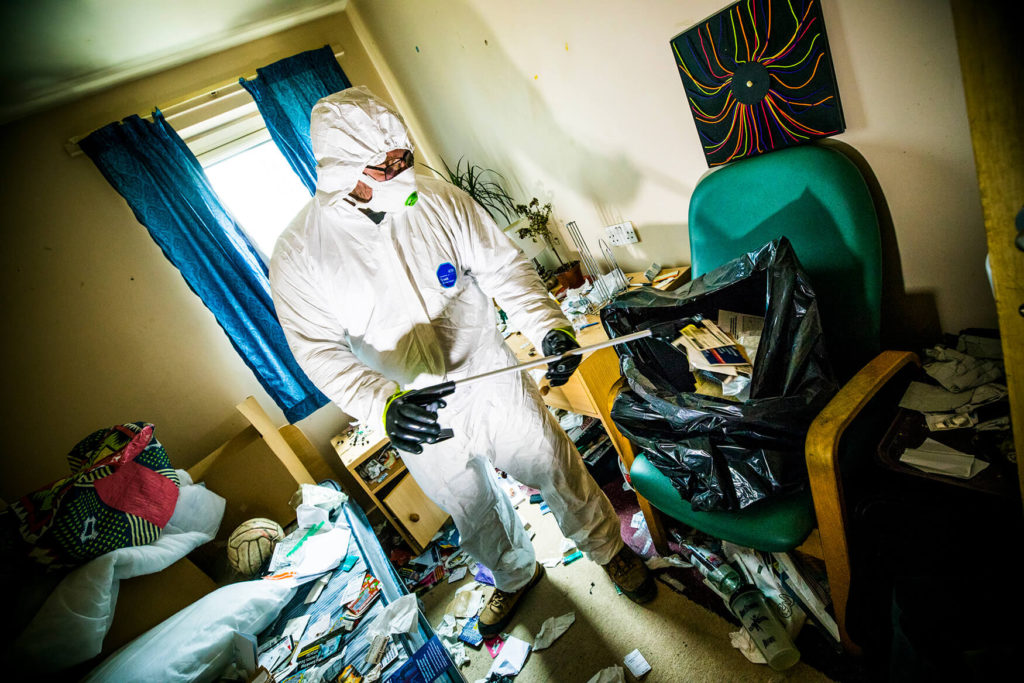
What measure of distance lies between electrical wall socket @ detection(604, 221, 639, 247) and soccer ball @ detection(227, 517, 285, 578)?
2119 mm

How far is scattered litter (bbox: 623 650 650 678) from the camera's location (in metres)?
1.29

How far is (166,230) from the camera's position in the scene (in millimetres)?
2068

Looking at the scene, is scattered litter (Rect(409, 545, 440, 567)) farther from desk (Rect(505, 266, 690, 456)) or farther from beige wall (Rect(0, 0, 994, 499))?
desk (Rect(505, 266, 690, 456))

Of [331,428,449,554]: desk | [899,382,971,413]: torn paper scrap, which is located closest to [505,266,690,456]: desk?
[899,382,971,413]: torn paper scrap

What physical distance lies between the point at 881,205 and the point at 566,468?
1.18 meters

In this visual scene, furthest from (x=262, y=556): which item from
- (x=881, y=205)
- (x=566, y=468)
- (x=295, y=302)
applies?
(x=881, y=205)

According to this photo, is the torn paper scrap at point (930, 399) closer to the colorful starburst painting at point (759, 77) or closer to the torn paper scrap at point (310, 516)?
the colorful starburst painting at point (759, 77)

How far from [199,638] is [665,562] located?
64.5 inches

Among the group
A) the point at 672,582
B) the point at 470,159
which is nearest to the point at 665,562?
the point at 672,582

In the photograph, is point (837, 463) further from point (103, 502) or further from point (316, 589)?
point (103, 502)

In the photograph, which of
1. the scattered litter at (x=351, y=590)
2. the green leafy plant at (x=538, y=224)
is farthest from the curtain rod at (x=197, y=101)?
the scattered litter at (x=351, y=590)

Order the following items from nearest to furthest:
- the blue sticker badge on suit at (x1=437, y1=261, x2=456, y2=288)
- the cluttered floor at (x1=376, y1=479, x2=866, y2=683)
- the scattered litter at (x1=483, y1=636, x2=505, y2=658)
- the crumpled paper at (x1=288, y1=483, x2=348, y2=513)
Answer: the cluttered floor at (x1=376, y1=479, x2=866, y2=683) < the blue sticker badge on suit at (x1=437, y1=261, x2=456, y2=288) < the scattered litter at (x1=483, y1=636, x2=505, y2=658) < the crumpled paper at (x1=288, y1=483, x2=348, y2=513)

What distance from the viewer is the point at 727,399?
947 millimetres

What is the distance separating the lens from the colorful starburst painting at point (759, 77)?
3.29 ft
